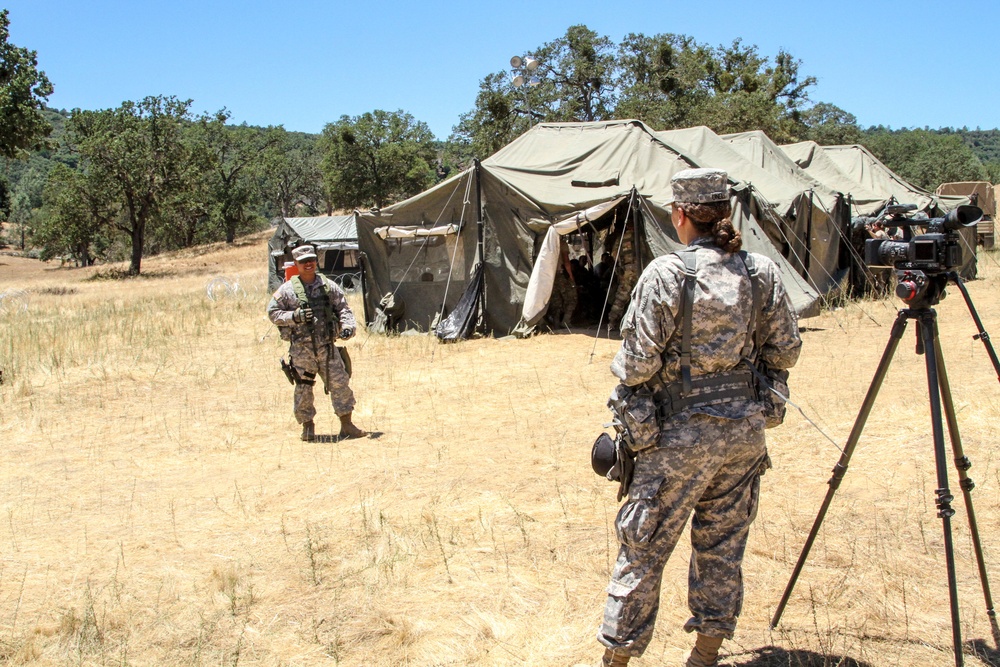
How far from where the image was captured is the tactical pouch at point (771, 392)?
289 cm

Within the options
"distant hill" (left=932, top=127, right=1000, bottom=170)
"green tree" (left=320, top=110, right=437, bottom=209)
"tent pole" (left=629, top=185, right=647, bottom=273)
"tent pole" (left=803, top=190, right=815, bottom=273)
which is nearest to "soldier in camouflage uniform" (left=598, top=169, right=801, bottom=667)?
"tent pole" (left=629, top=185, right=647, bottom=273)

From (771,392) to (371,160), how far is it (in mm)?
45584

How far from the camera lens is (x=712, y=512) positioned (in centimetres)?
290

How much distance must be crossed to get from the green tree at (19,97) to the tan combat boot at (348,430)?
19512 mm

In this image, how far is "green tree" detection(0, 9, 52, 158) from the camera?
885 inches

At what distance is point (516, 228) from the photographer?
12.5 m

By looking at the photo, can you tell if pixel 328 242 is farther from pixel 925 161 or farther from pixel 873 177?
pixel 925 161

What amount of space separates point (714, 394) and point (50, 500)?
16.5ft

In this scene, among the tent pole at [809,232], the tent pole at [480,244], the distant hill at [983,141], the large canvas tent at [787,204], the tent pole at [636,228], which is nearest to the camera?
the tent pole at [636,228]

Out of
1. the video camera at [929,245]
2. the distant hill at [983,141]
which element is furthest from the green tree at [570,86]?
the distant hill at [983,141]

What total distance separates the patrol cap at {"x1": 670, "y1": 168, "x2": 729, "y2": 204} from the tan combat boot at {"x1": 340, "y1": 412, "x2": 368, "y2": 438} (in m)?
4.99

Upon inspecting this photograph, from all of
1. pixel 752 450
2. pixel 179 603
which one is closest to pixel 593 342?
pixel 179 603

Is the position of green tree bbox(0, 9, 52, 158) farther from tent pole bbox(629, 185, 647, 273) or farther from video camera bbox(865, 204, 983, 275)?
video camera bbox(865, 204, 983, 275)

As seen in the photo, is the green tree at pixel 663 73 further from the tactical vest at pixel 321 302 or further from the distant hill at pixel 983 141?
the distant hill at pixel 983 141
